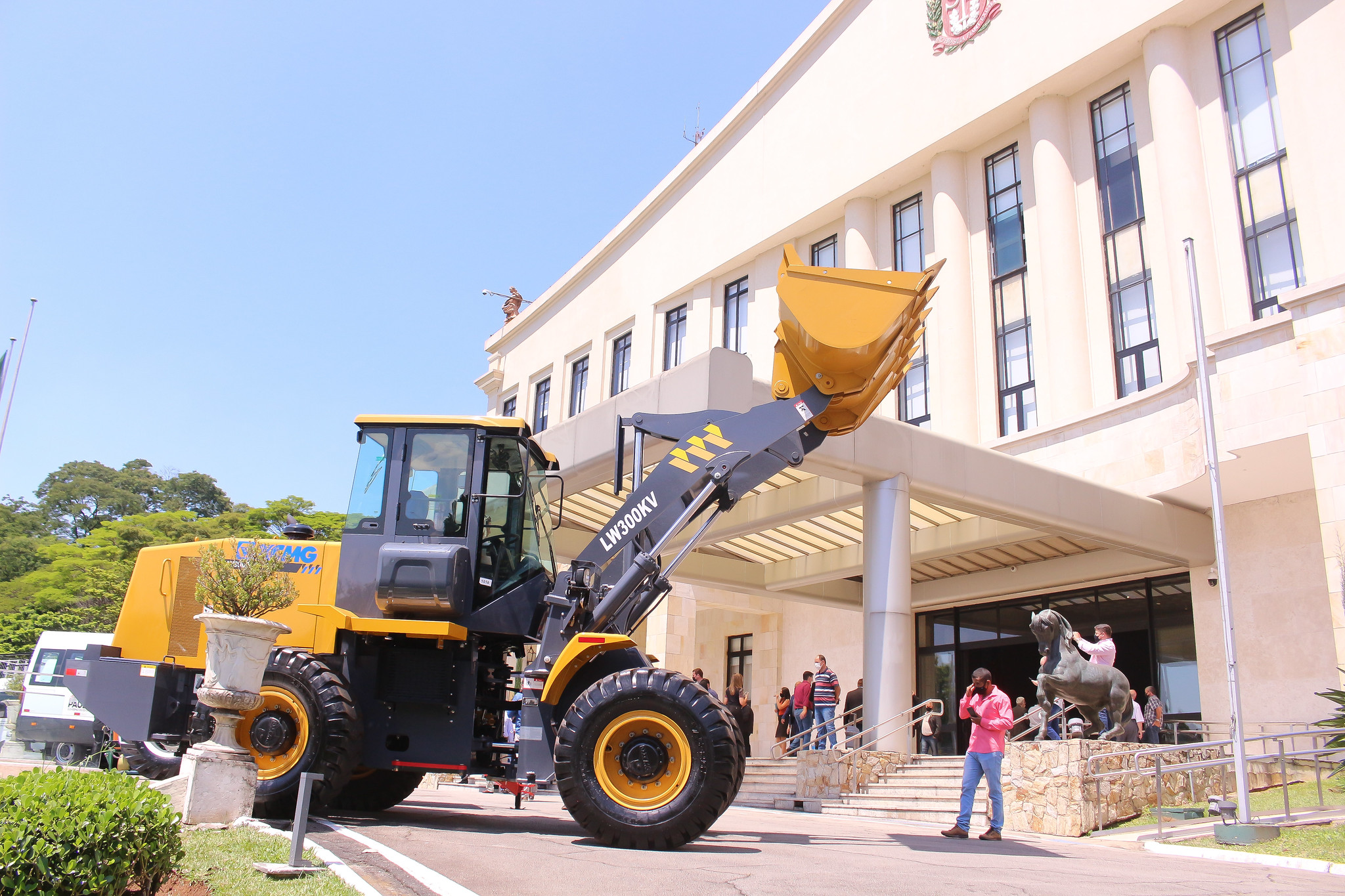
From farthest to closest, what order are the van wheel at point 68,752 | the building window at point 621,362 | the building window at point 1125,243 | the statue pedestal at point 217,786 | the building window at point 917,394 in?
the building window at point 621,362 → the building window at point 917,394 → the building window at point 1125,243 → the van wheel at point 68,752 → the statue pedestal at point 217,786

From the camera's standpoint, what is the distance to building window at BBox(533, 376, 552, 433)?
3991 centimetres

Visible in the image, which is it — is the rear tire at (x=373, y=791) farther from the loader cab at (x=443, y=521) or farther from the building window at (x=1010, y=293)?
the building window at (x=1010, y=293)

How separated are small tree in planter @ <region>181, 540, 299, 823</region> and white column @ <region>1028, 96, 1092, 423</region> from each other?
18.4m

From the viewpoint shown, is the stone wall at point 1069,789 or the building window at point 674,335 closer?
the stone wall at point 1069,789

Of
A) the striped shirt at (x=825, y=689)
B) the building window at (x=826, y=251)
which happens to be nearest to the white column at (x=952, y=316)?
the building window at (x=826, y=251)

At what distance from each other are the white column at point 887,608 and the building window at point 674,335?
707 inches

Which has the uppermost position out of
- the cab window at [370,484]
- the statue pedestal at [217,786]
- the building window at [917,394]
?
the building window at [917,394]

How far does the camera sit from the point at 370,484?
899 cm

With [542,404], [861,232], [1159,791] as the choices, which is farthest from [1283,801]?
[542,404]

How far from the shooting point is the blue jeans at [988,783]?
9070 mm

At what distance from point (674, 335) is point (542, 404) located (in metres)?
9.43

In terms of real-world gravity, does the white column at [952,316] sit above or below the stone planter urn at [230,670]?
above

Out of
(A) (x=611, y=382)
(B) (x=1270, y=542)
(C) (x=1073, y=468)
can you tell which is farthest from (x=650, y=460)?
(A) (x=611, y=382)

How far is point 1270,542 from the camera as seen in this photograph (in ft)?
60.0
